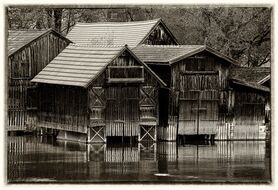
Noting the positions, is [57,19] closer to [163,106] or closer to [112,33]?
[112,33]

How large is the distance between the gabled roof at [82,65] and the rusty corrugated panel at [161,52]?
2.75 ft

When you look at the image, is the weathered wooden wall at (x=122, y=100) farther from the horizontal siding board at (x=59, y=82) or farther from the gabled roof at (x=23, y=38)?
the gabled roof at (x=23, y=38)

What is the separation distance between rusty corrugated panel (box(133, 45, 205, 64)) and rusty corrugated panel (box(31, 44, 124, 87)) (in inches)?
62.3

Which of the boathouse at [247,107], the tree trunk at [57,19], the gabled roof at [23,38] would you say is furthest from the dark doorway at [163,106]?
the tree trunk at [57,19]

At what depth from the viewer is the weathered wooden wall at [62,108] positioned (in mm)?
37875

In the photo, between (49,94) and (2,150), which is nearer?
(2,150)

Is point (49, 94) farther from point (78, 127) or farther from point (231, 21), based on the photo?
point (231, 21)

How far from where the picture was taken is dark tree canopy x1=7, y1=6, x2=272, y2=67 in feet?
102

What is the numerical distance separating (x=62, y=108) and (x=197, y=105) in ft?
13.5

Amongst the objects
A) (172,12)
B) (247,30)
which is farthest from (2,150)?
(247,30)

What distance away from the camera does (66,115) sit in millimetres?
38438

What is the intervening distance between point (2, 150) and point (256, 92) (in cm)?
1225

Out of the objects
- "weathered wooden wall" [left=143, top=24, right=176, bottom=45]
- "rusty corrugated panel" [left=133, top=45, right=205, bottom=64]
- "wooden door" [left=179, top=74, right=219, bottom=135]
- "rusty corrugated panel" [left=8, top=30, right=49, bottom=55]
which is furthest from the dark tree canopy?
"wooden door" [left=179, top=74, right=219, bottom=135]

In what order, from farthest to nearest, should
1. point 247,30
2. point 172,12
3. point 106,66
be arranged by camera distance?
point 106,66 < point 247,30 < point 172,12
